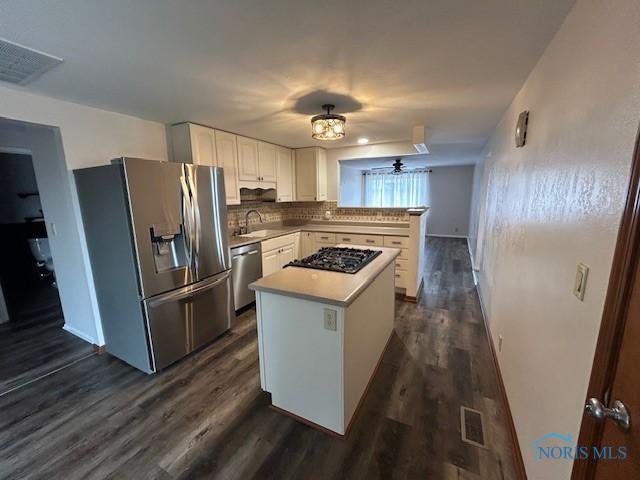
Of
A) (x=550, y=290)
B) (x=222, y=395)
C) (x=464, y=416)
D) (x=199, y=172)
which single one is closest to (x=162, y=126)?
(x=199, y=172)

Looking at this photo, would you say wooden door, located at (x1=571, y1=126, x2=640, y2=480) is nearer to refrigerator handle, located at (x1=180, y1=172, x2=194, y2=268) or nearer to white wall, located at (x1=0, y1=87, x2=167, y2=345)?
refrigerator handle, located at (x1=180, y1=172, x2=194, y2=268)

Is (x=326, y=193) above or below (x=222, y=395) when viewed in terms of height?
above

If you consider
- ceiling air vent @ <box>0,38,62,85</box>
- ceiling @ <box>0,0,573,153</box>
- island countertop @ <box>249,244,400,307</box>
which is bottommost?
island countertop @ <box>249,244,400,307</box>

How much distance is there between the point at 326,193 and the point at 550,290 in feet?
12.6

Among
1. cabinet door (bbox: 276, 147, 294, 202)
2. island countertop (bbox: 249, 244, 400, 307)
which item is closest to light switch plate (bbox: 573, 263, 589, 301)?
island countertop (bbox: 249, 244, 400, 307)

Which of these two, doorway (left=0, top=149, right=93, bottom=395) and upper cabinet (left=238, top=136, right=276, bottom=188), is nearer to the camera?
doorway (left=0, top=149, right=93, bottom=395)

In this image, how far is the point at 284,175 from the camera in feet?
14.4

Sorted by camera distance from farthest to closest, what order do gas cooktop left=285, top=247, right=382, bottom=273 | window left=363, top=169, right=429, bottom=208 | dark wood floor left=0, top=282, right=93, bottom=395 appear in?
window left=363, top=169, right=429, bottom=208
dark wood floor left=0, top=282, right=93, bottom=395
gas cooktop left=285, top=247, right=382, bottom=273

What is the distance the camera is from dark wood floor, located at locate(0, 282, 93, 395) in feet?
7.42

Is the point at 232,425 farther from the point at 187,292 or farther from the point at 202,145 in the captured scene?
the point at 202,145

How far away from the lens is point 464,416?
1.75 meters

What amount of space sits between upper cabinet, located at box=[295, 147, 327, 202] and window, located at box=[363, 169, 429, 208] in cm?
459

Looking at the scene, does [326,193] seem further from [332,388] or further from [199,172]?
[332,388]

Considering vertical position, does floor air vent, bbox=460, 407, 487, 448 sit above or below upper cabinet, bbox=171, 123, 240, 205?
below
